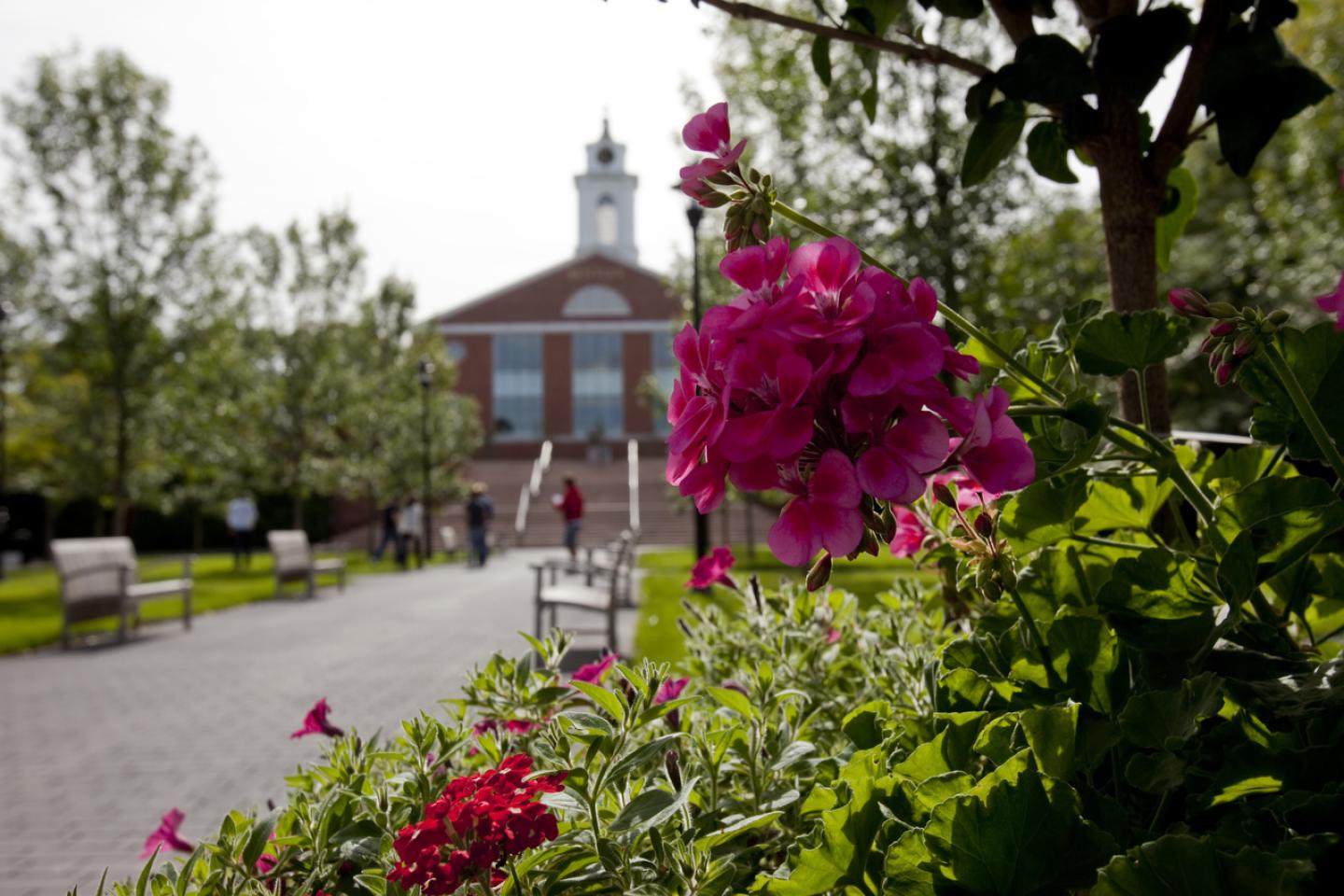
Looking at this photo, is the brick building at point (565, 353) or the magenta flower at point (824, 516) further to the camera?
the brick building at point (565, 353)

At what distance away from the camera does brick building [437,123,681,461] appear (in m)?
53.4

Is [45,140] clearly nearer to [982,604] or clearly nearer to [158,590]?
[158,590]

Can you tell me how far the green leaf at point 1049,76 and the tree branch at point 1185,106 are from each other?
250 millimetres

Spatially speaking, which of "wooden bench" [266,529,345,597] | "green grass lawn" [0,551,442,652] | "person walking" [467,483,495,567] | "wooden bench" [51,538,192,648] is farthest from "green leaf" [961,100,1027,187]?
"person walking" [467,483,495,567]

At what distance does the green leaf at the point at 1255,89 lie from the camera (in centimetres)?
157

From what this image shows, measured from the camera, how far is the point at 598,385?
2143 inches

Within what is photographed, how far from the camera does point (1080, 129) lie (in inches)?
67.2

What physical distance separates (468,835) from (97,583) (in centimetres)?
1148

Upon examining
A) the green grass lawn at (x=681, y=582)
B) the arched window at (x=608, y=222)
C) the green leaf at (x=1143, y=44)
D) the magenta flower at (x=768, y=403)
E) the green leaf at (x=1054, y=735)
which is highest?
the arched window at (x=608, y=222)

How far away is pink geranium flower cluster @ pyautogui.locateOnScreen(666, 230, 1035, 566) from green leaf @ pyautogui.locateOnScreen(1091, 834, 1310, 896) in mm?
316

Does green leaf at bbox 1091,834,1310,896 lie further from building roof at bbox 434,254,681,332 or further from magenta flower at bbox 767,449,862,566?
building roof at bbox 434,254,681,332

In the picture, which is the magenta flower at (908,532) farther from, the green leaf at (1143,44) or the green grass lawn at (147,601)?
the green grass lawn at (147,601)

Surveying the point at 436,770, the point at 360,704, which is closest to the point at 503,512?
the point at 360,704

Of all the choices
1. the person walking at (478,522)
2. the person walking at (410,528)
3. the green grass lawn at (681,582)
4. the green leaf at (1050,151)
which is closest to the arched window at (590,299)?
the green grass lawn at (681,582)
